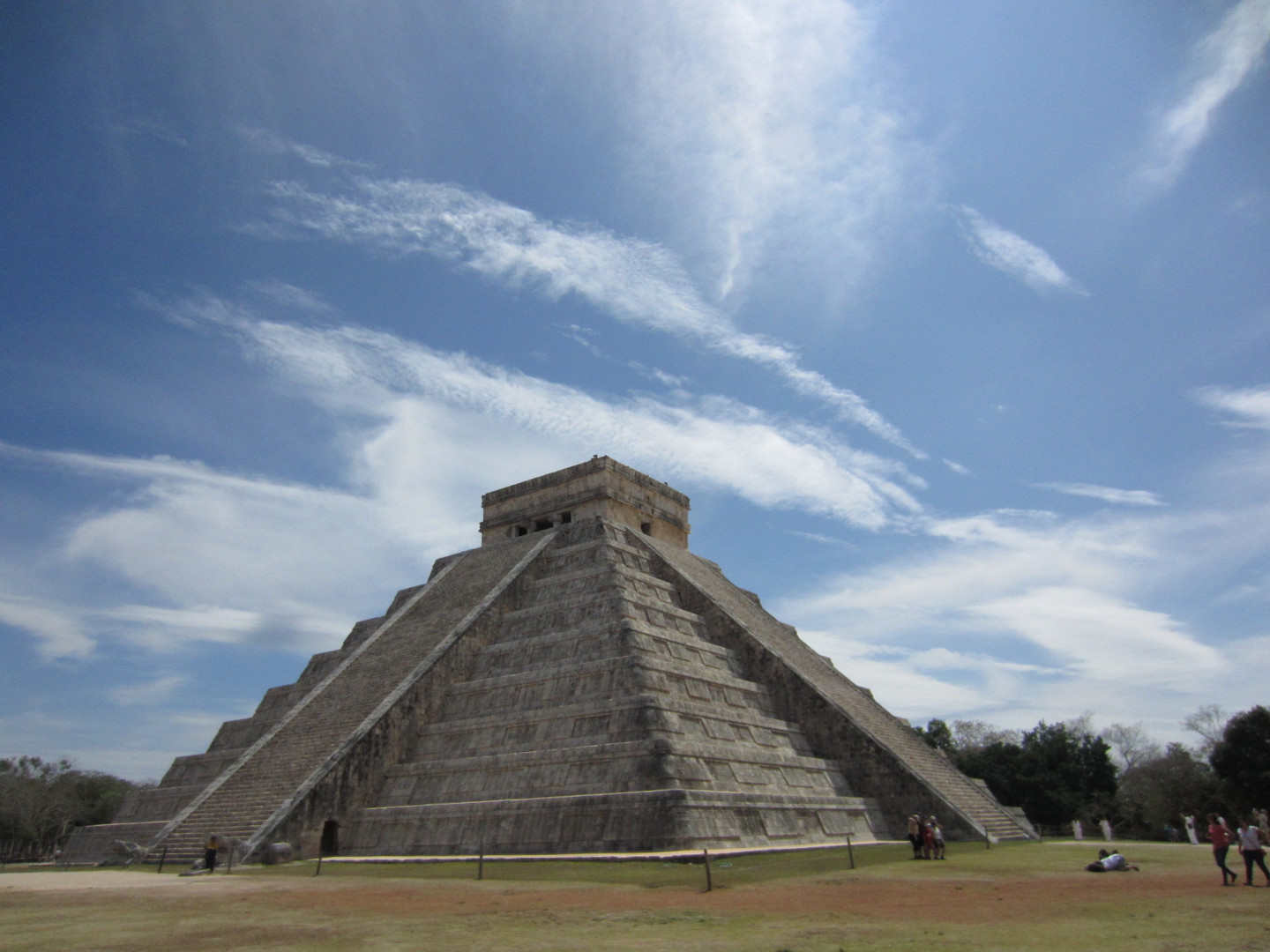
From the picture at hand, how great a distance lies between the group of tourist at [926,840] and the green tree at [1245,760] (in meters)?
20.9

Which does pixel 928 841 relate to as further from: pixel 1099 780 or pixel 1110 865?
pixel 1099 780

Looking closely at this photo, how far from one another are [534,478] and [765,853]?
16816 millimetres

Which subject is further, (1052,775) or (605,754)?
(1052,775)

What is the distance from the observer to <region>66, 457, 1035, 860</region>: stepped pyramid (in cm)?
1314

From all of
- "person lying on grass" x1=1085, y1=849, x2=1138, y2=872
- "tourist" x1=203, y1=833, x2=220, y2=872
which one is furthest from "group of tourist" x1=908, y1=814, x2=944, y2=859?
"tourist" x1=203, y1=833, x2=220, y2=872

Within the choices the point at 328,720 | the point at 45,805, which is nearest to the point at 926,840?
the point at 328,720

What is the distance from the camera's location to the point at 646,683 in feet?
48.3

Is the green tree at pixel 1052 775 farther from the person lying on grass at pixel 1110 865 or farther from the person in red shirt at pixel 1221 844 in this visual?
the person in red shirt at pixel 1221 844

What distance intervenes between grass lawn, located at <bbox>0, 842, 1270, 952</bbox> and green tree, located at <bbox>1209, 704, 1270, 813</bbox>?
1880cm

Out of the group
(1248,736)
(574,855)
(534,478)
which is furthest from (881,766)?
(1248,736)

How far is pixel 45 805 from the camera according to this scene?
1476 inches

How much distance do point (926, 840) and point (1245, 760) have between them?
2184 cm

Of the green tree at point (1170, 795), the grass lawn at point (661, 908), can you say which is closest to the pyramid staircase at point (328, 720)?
the grass lawn at point (661, 908)

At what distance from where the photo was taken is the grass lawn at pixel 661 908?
244 inches
